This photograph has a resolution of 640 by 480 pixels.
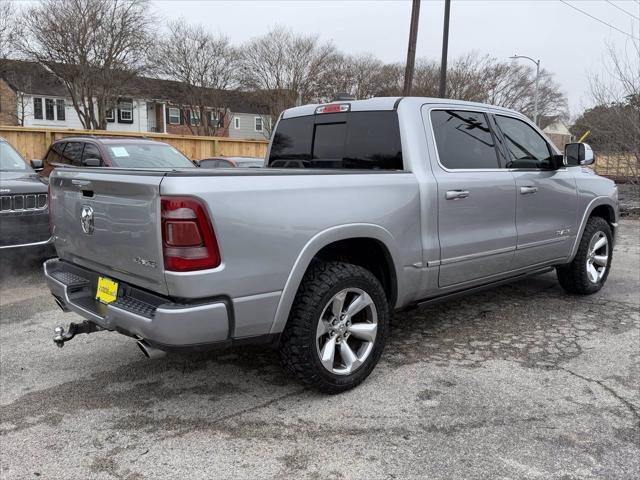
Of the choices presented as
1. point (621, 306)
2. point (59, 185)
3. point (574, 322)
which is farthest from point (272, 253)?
point (621, 306)

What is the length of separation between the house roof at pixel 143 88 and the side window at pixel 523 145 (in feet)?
88.7

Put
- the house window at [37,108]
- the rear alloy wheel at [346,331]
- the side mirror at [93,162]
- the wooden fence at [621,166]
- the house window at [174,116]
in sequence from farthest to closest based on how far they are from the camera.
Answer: the house window at [174,116], the house window at [37,108], the wooden fence at [621,166], the side mirror at [93,162], the rear alloy wheel at [346,331]

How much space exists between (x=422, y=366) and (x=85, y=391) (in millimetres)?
2221

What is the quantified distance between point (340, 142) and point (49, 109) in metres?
40.7

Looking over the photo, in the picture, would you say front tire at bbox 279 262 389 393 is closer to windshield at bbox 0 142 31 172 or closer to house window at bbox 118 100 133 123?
windshield at bbox 0 142 31 172

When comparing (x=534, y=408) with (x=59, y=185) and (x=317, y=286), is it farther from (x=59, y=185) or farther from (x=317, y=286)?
(x=59, y=185)

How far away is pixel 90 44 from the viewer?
25.8 metres

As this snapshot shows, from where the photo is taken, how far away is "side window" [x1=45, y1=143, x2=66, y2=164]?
9633mm

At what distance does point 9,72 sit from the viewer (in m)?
28.1

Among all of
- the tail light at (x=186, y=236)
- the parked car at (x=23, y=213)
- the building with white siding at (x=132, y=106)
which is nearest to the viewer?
the tail light at (x=186, y=236)

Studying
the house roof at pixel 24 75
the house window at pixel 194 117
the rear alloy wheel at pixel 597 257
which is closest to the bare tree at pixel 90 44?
the house roof at pixel 24 75

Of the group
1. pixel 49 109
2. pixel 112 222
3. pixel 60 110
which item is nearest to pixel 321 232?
pixel 112 222

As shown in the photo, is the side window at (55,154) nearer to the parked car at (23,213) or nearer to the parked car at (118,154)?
the parked car at (118,154)

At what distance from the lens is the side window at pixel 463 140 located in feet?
13.2
